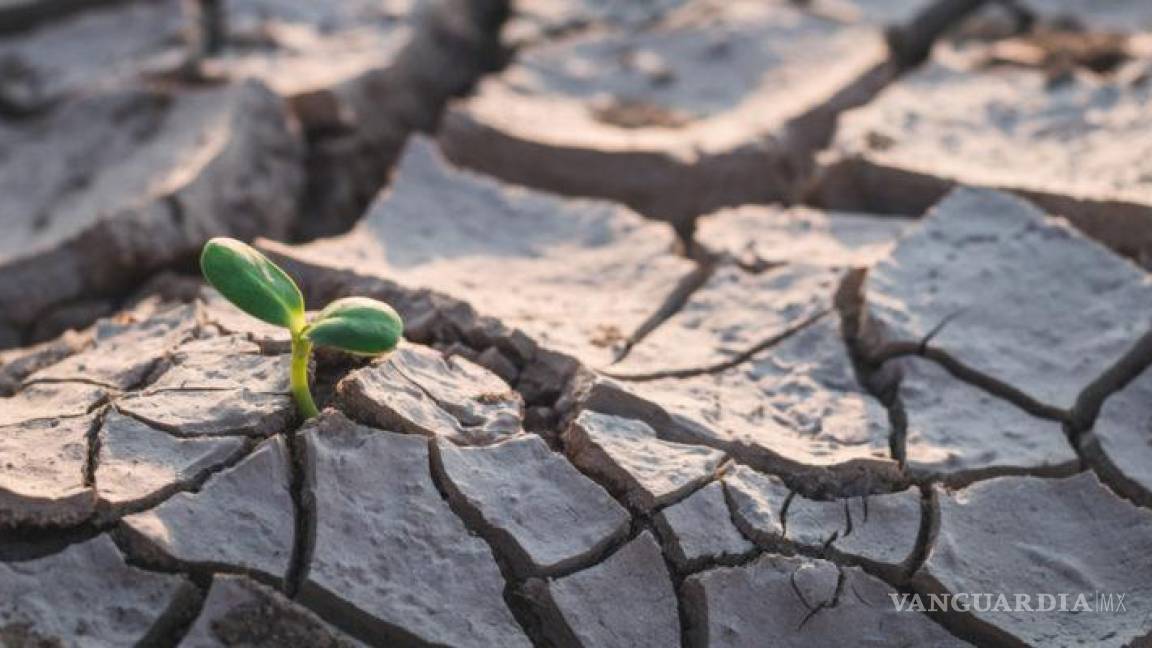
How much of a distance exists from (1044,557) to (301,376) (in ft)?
3.66

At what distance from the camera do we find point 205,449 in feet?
6.28

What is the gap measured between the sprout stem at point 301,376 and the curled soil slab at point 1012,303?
100 centimetres

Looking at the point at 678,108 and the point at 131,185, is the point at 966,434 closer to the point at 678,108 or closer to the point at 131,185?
the point at 678,108

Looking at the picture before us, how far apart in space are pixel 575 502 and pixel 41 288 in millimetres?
1405

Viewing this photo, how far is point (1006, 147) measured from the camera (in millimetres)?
3031

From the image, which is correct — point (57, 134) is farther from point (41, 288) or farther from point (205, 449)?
point (205, 449)

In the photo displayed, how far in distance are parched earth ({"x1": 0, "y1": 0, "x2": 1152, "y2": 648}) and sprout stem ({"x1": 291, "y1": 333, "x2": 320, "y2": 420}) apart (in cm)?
2

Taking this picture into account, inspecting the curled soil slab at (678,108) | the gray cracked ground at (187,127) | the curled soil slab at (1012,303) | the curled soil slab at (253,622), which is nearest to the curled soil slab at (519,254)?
the curled soil slab at (678,108)

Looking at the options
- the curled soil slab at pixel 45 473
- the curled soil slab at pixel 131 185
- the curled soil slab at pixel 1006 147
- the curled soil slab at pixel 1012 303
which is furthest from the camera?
the curled soil slab at pixel 131 185

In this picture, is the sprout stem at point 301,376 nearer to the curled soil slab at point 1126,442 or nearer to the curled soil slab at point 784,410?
the curled soil slab at point 784,410

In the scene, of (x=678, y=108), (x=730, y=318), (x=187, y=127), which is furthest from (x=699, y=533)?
(x=187, y=127)

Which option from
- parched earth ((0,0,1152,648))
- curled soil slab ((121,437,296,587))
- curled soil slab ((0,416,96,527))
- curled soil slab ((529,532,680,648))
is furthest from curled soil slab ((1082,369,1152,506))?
curled soil slab ((0,416,96,527))

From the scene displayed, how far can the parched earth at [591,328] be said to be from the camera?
185cm

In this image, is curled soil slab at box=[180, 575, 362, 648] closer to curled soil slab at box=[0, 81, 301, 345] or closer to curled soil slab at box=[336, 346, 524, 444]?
curled soil slab at box=[336, 346, 524, 444]
